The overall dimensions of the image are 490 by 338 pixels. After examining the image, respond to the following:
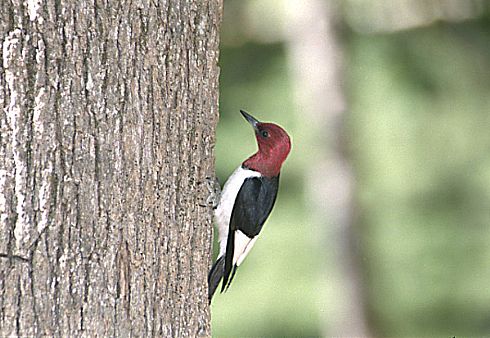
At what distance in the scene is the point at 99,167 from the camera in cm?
193

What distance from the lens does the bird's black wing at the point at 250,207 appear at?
304 cm

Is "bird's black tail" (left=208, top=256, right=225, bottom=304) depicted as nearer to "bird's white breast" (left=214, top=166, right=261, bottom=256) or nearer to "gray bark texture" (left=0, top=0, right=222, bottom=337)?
"bird's white breast" (left=214, top=166, right=261, bottom=256)

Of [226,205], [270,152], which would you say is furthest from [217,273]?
[270,152]

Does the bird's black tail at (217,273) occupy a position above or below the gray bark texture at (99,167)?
below

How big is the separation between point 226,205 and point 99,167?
44.5 inches

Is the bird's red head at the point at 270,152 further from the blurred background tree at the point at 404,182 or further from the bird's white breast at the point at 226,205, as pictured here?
the blurred background tree at the point at 404,182

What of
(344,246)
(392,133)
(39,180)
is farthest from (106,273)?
(392,133)

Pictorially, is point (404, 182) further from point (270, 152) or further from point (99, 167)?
point (99, 167)

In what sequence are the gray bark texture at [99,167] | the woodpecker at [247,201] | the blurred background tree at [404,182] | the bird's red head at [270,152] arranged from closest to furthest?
the gray bark texture at [99,167] → the woodpecker at [247,201] → the bird's red head at [270,152] → the blurred background tree at [404,182]

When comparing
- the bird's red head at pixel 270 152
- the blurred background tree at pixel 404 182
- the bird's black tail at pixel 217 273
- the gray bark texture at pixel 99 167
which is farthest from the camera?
the blurred background tree at pixel 404 182

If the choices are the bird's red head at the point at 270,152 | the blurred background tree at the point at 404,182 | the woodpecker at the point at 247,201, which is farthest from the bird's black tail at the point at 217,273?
the blurred background tree at the point at 404,182

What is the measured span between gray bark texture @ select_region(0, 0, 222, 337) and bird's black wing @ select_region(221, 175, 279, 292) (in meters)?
0.81

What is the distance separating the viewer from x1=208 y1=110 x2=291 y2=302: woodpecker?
299 centimetres

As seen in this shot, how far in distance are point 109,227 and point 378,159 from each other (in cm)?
485
